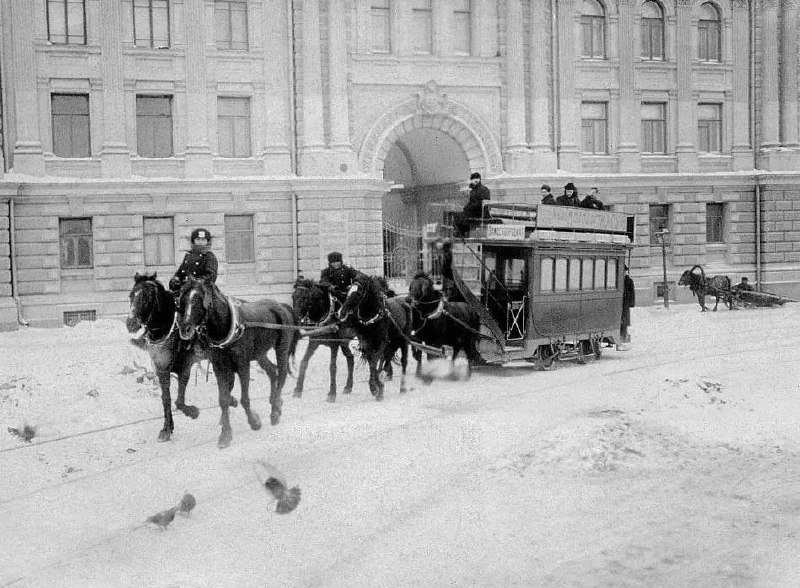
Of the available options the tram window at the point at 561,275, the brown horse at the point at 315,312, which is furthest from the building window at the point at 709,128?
the brown horse at the point at 315,312

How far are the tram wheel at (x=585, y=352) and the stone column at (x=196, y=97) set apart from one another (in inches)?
554

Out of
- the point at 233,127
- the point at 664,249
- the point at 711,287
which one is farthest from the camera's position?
the point at 664,249

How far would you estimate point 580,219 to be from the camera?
18516mm

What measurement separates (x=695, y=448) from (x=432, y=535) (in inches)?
176

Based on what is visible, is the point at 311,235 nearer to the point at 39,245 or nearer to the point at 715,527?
the point at 39,245

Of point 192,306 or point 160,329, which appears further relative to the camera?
point 160,329

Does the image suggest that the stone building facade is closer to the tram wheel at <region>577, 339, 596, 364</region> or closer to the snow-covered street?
the tram wheel at <region>577, 339, 596, 364</region>

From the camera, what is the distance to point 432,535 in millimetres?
7988

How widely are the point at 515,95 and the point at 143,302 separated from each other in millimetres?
22561

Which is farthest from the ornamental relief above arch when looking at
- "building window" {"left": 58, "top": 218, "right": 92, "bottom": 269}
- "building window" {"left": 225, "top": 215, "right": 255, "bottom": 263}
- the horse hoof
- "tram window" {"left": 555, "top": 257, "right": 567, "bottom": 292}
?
the horse hoof

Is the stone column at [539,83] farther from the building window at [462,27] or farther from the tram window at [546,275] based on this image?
the tram window at [546,275]

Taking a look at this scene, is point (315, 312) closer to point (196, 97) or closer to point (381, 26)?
point (196, 97)

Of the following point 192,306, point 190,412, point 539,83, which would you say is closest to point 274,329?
point 190,412

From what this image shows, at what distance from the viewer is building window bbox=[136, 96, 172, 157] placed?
94.0 feet
